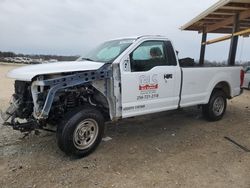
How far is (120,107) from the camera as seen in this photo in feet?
16.3

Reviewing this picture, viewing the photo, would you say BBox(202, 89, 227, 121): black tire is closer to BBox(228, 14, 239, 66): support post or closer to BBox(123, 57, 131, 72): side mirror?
BBox(228, 14, 239, 66): support post

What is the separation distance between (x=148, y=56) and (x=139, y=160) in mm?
2144

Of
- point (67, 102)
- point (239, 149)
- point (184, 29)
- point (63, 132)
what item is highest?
point (184, 29)

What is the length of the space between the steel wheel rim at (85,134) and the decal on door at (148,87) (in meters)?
1.09

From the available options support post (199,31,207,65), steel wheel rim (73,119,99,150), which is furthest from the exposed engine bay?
support post (199,31,207,65)

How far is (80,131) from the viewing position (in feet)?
14.7

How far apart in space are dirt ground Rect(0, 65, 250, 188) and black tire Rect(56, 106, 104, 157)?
20 cm

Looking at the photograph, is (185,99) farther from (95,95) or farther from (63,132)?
(63,132)

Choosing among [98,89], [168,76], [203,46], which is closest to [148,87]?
[168,76]

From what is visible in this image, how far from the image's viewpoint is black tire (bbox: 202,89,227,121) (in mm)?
6980

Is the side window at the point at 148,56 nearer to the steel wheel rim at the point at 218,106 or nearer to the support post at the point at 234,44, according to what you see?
the steel wheel rim at the point at 218,106

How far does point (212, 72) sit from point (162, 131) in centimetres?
206

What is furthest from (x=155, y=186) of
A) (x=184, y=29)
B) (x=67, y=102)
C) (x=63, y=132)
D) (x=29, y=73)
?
(x=184, y=29)

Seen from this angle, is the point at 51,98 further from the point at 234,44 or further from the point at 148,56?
the point at 234,44
